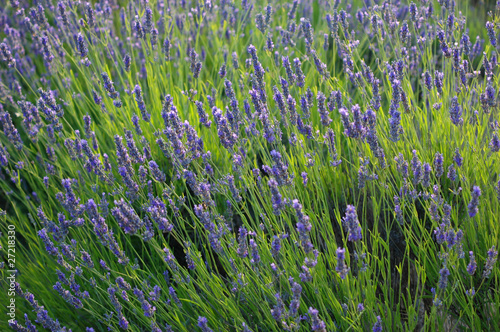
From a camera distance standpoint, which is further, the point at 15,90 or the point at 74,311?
the point at 15,90

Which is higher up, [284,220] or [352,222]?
[352,222]

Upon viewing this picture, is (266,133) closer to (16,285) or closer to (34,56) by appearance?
(16,285)

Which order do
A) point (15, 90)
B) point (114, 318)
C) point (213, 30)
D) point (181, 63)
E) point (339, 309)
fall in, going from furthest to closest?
point (213, 30), point (181, 63), point (15, 90), point (114, 318), point (339, 309)

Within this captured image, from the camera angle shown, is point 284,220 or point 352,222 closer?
point 352,222

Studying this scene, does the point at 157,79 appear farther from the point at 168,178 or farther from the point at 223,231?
the point at 223,231

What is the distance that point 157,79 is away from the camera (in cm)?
310

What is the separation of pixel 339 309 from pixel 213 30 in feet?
9.24

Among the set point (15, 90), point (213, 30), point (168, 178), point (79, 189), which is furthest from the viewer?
point (213, 30)

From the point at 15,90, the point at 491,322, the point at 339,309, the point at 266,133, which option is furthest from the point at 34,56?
the point at 491,322

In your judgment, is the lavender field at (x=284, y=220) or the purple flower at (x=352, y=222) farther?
the lavender field at (x=284, y=220)

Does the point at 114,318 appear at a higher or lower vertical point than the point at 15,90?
lower

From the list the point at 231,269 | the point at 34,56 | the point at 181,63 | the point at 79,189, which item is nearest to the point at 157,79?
the point at 181,63

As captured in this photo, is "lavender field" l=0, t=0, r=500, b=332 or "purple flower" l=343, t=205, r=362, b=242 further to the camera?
"lavender field" l=0, t=0, r=500, b=332

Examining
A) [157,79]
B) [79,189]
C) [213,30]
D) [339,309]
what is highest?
[213,30]
